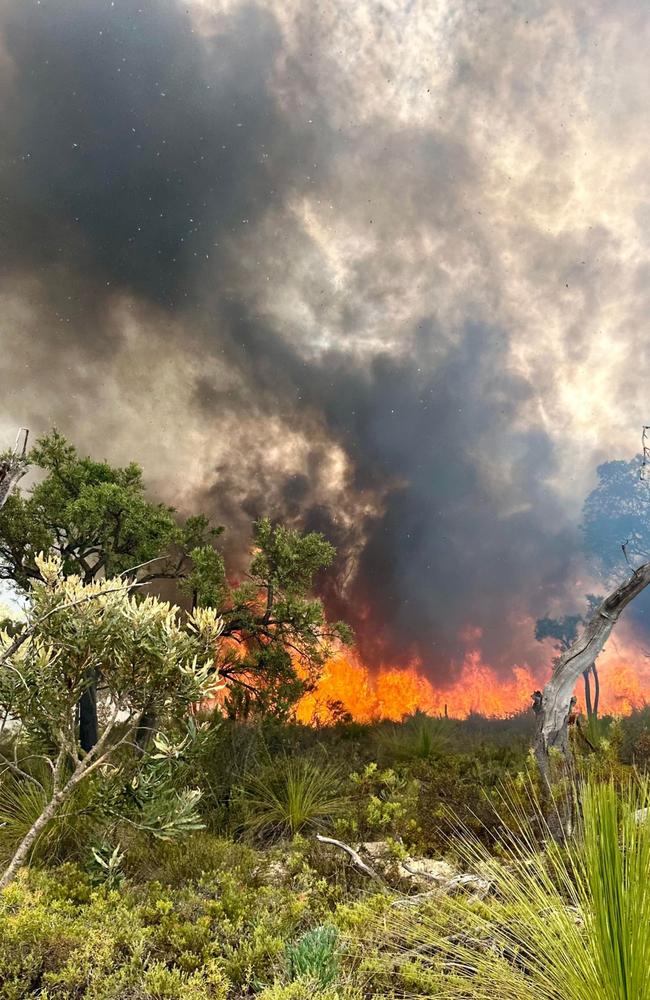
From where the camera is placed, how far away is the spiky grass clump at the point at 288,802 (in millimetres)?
8000

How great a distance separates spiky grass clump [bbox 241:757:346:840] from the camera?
800 cm

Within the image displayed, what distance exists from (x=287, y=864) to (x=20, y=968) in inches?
128

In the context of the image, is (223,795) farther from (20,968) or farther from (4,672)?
(20,968)

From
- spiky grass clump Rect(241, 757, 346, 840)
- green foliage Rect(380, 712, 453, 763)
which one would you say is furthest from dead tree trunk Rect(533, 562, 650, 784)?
green foliage Rect(380, 712, 453, 763)

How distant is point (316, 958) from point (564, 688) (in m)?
5.98

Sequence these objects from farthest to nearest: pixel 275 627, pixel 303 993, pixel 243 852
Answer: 1. pixel 275 627
2. pixel 243 852
3. pixel 303 993

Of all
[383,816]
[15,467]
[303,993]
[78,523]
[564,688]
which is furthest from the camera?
[78,523]

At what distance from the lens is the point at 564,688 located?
827 cm

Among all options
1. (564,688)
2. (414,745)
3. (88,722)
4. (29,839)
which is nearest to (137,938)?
(29,839)

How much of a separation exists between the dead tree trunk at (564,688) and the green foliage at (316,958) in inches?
214

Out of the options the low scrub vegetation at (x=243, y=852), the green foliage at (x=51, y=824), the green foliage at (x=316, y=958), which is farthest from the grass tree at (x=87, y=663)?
the green foliage at (x=316, y=958)

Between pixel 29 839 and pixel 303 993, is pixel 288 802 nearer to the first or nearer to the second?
pixel 29 839

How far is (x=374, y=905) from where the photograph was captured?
4883 millimetres

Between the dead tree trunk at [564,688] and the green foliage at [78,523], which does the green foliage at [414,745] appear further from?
the green foliage at [78,523]
